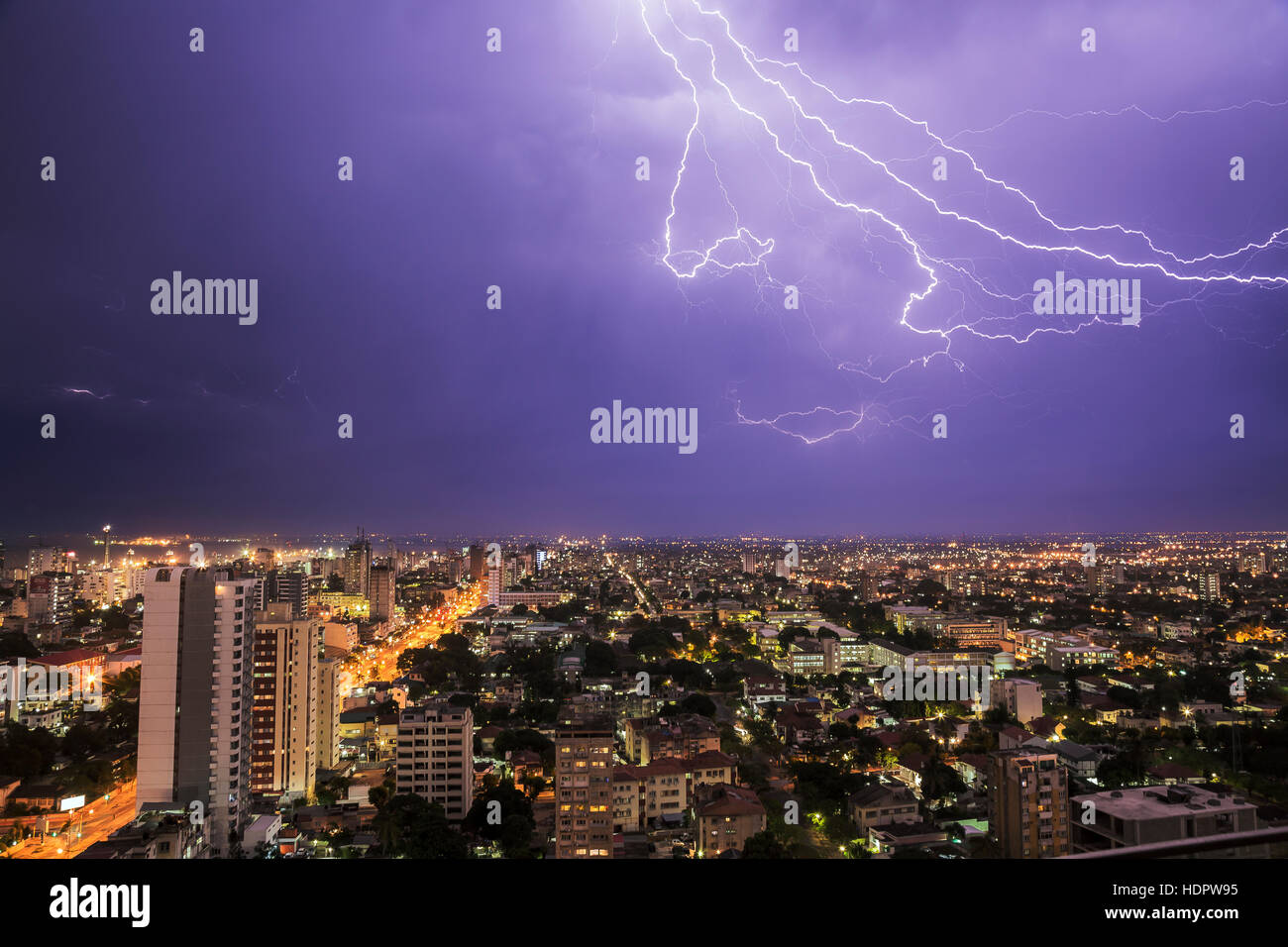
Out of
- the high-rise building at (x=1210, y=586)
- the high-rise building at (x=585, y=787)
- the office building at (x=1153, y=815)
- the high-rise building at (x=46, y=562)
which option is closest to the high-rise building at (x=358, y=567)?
the high-rise building at (x=46, y=562)

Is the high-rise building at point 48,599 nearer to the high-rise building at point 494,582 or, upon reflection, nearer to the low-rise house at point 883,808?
the high-rise building at point 494,582

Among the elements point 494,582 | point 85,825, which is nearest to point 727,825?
point 85,825

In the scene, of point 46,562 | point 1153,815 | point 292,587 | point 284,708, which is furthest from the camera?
point 292,587

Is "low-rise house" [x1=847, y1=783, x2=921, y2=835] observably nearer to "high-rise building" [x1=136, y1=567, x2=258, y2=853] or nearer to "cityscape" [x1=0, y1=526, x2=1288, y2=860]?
"cityscape" [x1=0, y1=526, x2=1288, y2=860]

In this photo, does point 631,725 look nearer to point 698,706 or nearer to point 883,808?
point 698,706
